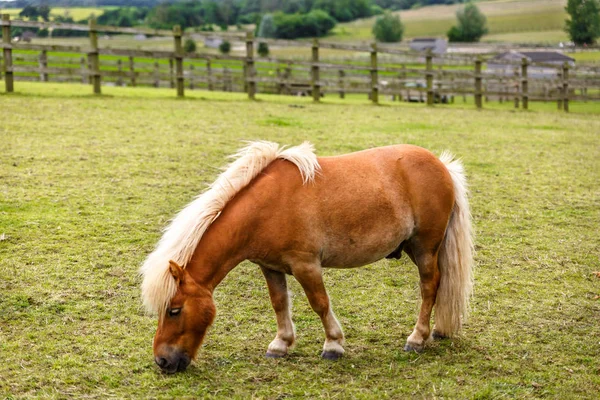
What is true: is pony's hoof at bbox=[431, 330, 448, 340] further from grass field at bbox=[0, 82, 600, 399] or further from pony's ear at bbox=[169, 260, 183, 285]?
pony's ear at bbox=[169, 260, 183, 285]

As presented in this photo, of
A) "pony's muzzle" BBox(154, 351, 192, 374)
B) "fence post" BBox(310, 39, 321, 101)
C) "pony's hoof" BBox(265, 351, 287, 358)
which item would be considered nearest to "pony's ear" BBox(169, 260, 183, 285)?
"pony's muzzle" BBox(154, 351, 192, 374)

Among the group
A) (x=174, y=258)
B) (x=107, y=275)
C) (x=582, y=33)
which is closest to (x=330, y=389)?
(x=174, y=258)

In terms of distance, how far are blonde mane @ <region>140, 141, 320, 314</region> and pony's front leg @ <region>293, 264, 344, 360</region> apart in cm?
53

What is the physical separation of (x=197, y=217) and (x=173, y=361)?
0.77 metres

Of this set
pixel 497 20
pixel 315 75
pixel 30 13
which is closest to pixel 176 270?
pixel 30 13

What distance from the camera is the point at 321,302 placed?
13.0ft

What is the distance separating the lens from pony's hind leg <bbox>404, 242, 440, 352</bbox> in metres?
4.18

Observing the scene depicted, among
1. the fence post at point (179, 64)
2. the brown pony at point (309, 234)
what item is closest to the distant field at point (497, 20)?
the fence post at point (179, 64)

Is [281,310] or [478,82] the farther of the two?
[478,82]

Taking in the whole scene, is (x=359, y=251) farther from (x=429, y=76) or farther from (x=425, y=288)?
(x=429, y=76)

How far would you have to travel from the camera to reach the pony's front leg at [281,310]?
410cm

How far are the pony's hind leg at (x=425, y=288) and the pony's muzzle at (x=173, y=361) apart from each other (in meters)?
1.32

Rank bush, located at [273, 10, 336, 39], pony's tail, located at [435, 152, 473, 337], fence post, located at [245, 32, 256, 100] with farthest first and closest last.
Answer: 1. bush, located at [273, 10, 336, 39]
2. fence post, located at [245, 32, 256, 100]
3. pony's tail, located at [435, 152, 473, 337]

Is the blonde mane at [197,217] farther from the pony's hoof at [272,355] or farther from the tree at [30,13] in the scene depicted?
the tree at [30,13]
